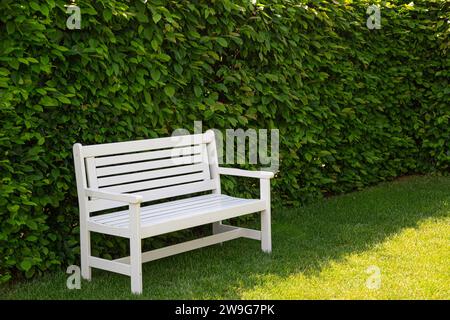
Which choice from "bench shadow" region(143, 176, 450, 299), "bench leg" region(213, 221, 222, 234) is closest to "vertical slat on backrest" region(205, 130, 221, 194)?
"bench leg" region(213, 221, 222, 234)

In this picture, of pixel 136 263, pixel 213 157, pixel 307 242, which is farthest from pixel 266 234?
pixel 136 263

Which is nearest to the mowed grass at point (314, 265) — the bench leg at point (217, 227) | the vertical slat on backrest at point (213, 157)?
the bench leg at point (217, 227)

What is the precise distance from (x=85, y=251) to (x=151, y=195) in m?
0.66

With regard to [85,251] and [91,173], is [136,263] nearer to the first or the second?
[85,251]

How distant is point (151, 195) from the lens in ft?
16.2

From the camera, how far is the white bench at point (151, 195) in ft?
14.2

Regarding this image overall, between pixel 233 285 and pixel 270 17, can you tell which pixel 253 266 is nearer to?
pixel 233 285

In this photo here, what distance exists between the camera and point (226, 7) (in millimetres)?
5531

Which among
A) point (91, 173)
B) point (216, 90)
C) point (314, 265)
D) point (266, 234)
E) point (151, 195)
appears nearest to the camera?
point (91, 173)

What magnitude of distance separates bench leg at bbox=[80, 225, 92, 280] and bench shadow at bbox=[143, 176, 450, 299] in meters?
0.42

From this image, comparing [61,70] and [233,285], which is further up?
[61,70]

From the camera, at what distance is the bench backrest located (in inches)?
179
